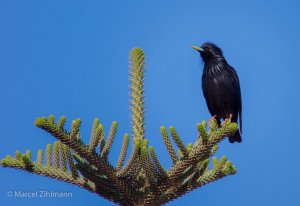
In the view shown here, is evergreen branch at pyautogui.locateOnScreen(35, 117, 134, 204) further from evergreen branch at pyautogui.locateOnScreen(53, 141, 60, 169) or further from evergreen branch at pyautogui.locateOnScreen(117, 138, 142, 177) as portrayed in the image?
evergreen branch at pyautogui.locateOnScreen(53, 141, 60, 169)

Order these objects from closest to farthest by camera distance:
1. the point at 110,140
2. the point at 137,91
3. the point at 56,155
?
the point at 110,140 → the point at 56,155 → the point at 137,91

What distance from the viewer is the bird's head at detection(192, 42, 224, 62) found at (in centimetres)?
745

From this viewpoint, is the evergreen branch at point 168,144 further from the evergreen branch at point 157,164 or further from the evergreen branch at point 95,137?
the evergreen branch at point 95,137

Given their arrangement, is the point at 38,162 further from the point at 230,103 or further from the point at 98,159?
the point at 230,103

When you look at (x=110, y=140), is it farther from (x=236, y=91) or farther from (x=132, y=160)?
(x=236, y=91)

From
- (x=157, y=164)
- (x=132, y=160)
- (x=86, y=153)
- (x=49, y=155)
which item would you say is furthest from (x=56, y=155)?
(x=157, y=164)

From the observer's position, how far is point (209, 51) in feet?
24.6

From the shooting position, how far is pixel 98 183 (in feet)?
8.33

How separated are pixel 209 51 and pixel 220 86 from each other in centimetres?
64

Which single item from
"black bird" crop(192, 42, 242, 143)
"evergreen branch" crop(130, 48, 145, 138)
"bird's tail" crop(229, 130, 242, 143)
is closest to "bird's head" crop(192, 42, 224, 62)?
"black bird" crop(192, 42, 242, 143)

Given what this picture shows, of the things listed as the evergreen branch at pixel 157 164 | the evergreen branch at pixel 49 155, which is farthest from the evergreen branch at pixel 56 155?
the evergreen branch at pixel 157 164

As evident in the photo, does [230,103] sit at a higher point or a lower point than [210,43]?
lower

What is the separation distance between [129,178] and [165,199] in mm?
253

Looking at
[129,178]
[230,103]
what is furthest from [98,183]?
[230,103]
